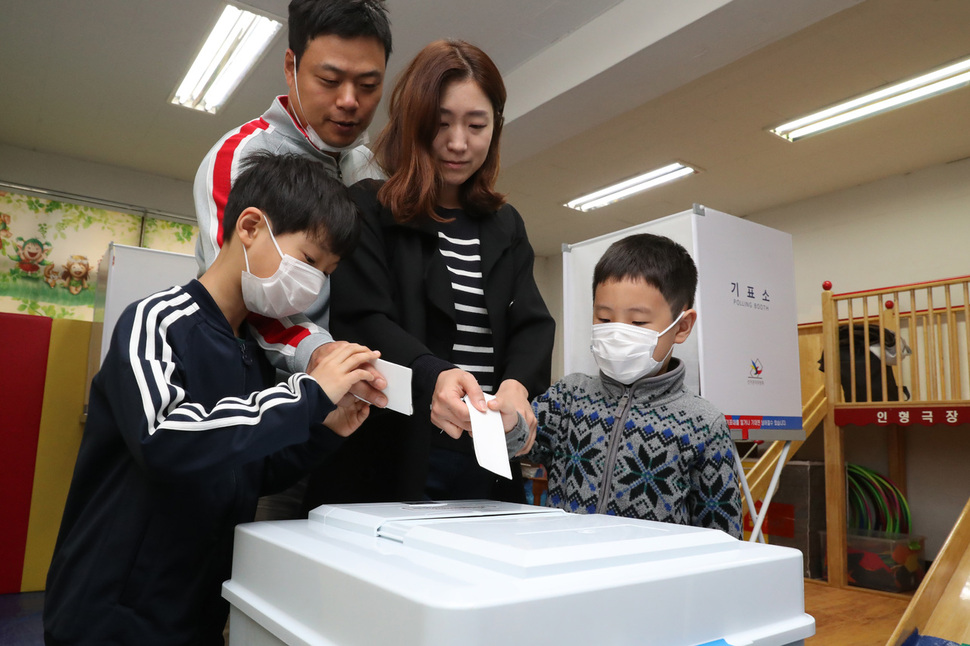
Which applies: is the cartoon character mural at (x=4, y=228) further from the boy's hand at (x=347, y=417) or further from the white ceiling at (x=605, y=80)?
the boy's hand at (x=347, y=417)

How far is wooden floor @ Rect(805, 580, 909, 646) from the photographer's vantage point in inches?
117

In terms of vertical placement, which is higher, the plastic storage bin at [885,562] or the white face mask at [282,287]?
the white face mask at [282,287]

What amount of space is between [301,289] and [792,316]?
86.5 inches

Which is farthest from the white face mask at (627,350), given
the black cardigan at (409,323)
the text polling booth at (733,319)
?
the text polling booth at (733,319)

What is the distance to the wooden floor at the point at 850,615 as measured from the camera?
298 centimetres

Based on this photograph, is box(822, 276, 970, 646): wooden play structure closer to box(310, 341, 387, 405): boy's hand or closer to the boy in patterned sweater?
the boy in patterned sweater

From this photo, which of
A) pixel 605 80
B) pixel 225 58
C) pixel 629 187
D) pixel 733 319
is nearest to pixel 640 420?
pixel 733 319

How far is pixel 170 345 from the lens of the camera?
0.71 metres

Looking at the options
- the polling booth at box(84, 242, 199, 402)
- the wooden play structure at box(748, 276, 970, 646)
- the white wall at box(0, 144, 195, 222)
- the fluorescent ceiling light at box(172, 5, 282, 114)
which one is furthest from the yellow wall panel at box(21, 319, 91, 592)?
the wooden play structure at box(748, 276, 970, 646)

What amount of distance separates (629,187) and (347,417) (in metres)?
5.38

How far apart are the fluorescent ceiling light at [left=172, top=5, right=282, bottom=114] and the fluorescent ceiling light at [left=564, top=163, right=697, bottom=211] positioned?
3061mm

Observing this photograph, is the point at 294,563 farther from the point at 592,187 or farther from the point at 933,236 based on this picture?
the point at 933,236

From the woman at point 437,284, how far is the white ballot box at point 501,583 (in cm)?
26

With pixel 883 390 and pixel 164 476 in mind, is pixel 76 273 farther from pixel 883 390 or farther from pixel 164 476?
pixel 883 390
